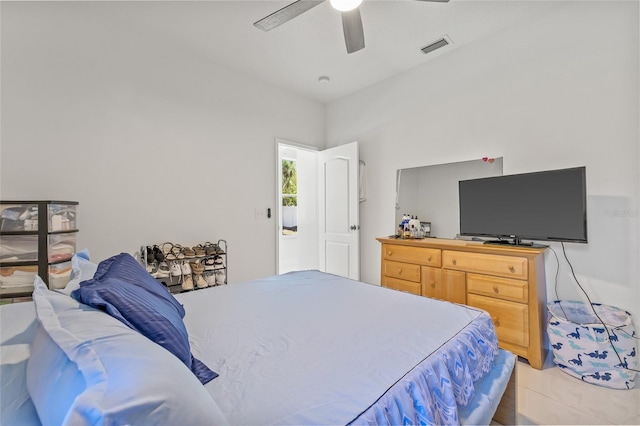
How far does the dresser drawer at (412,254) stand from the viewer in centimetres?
261

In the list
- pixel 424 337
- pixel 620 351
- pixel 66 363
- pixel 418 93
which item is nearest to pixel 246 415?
pixel 66 363

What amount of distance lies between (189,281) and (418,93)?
10.2 feet

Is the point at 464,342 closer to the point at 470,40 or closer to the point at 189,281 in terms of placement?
the point at 189,281

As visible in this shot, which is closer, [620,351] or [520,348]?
[620,351]

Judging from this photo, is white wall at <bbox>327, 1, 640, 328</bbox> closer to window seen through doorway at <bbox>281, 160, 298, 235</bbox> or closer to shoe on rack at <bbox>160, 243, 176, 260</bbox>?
window seen through doorway at <bbox>281, 160, 298, 235</bbox>

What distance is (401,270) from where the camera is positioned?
2.87m

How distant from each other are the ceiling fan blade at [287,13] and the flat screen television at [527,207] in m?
1.93

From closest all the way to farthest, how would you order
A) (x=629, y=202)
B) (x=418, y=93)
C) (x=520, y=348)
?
(x=629, y=202) < (x=520, y=348) < (x=418, y=93)

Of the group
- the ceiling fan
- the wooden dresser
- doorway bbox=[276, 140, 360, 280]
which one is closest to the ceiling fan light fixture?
the ceiling fan

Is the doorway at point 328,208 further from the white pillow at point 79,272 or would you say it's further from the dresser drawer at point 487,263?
the white pillow at point 79,272

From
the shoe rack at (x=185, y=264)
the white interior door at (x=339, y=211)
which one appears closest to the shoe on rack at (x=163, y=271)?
the shoe rack at (x=185, y=264)

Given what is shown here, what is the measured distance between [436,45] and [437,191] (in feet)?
4.76

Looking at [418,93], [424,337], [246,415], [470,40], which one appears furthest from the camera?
[418,93]

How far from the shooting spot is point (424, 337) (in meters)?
1.15
